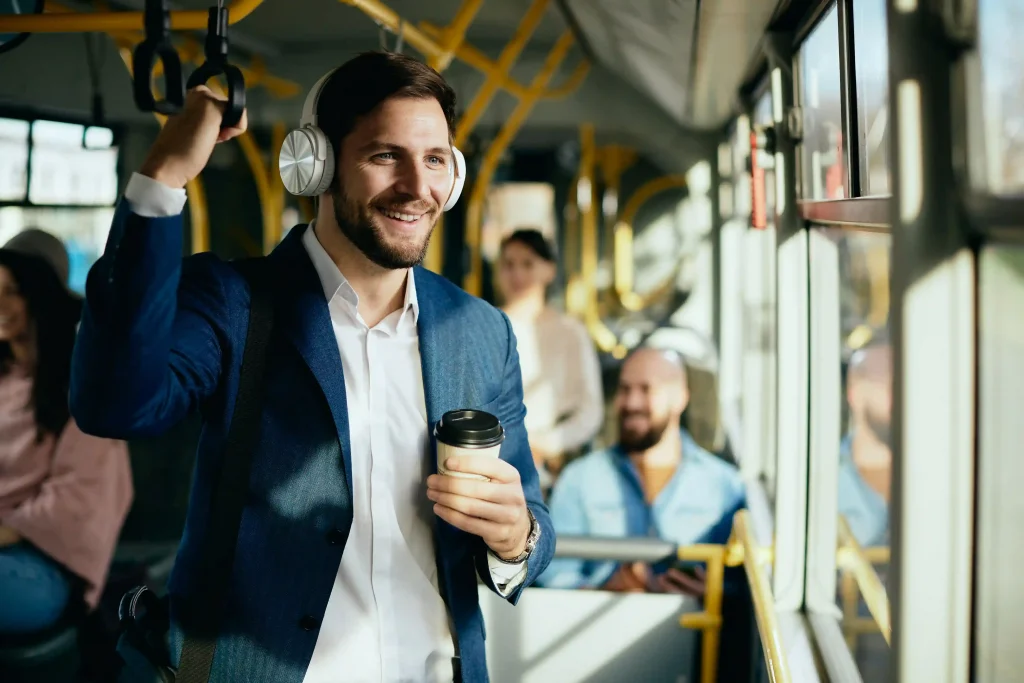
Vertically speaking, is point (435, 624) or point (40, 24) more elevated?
point (40, 24)

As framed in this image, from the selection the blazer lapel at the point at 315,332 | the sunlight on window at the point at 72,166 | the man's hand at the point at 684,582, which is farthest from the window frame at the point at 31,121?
the man's hand at the point at 684,582

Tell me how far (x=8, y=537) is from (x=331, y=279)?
7.33 feet

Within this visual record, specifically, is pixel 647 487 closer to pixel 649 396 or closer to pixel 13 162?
pixel 649 396

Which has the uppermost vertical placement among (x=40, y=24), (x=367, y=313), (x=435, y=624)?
(x=40, y=24)


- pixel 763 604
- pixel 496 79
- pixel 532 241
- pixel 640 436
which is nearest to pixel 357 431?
pixel 763 604

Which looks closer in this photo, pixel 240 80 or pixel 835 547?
pixel 240 80

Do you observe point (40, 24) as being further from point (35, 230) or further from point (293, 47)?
point (293, 47)

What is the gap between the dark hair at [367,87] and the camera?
1.30m

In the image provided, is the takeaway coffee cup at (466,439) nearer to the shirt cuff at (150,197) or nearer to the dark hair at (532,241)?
the shirt cuff at (150,197)

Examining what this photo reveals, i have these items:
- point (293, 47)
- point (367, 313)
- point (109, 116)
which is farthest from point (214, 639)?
point (293, 47)

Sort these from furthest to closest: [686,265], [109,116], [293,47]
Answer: [686,265] < [293,47] < [109,116]

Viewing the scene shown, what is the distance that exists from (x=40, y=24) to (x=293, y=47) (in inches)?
125

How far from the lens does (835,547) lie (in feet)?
7.02

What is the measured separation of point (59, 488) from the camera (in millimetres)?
2941
